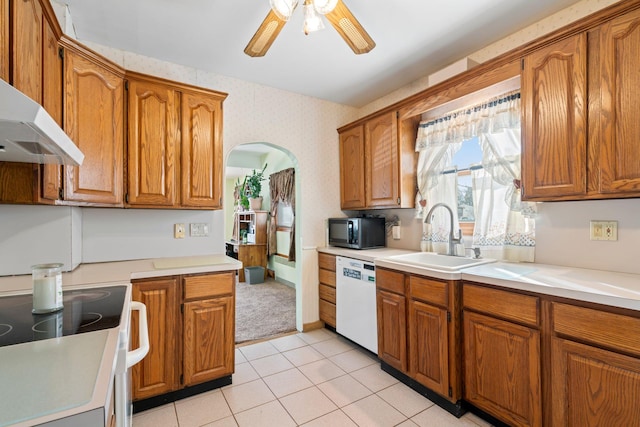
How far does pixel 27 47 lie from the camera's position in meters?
1.31


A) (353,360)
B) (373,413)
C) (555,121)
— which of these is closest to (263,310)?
(353,360)

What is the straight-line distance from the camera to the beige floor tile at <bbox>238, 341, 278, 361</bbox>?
107 inches

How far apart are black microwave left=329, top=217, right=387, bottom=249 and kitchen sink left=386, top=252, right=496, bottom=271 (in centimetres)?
50

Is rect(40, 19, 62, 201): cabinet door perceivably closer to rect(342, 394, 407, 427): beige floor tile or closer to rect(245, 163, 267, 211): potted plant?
rect(342, 394, 407, 427): beige floor tile

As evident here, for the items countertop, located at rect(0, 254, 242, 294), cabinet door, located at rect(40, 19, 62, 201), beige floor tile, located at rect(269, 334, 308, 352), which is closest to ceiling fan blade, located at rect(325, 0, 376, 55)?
cabinet door, located at rect(40, 19, 62, 201)

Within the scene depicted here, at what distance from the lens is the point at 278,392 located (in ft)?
7.04

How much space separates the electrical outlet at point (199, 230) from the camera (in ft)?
8.64

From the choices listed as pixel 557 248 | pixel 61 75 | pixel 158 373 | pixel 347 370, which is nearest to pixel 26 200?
pixel 61 75

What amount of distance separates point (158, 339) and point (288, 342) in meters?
1.38

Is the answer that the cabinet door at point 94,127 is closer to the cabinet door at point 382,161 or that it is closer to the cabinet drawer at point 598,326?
the cabinet door at point 382,161

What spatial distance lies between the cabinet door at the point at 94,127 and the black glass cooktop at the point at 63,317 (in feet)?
2.38

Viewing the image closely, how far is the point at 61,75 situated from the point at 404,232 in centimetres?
295

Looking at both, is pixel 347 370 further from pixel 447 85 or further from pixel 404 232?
pixel 447 85

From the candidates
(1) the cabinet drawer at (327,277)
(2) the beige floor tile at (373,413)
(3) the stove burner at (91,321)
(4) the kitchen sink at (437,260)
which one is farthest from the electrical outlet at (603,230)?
(3) the stove burner at (91,321)
